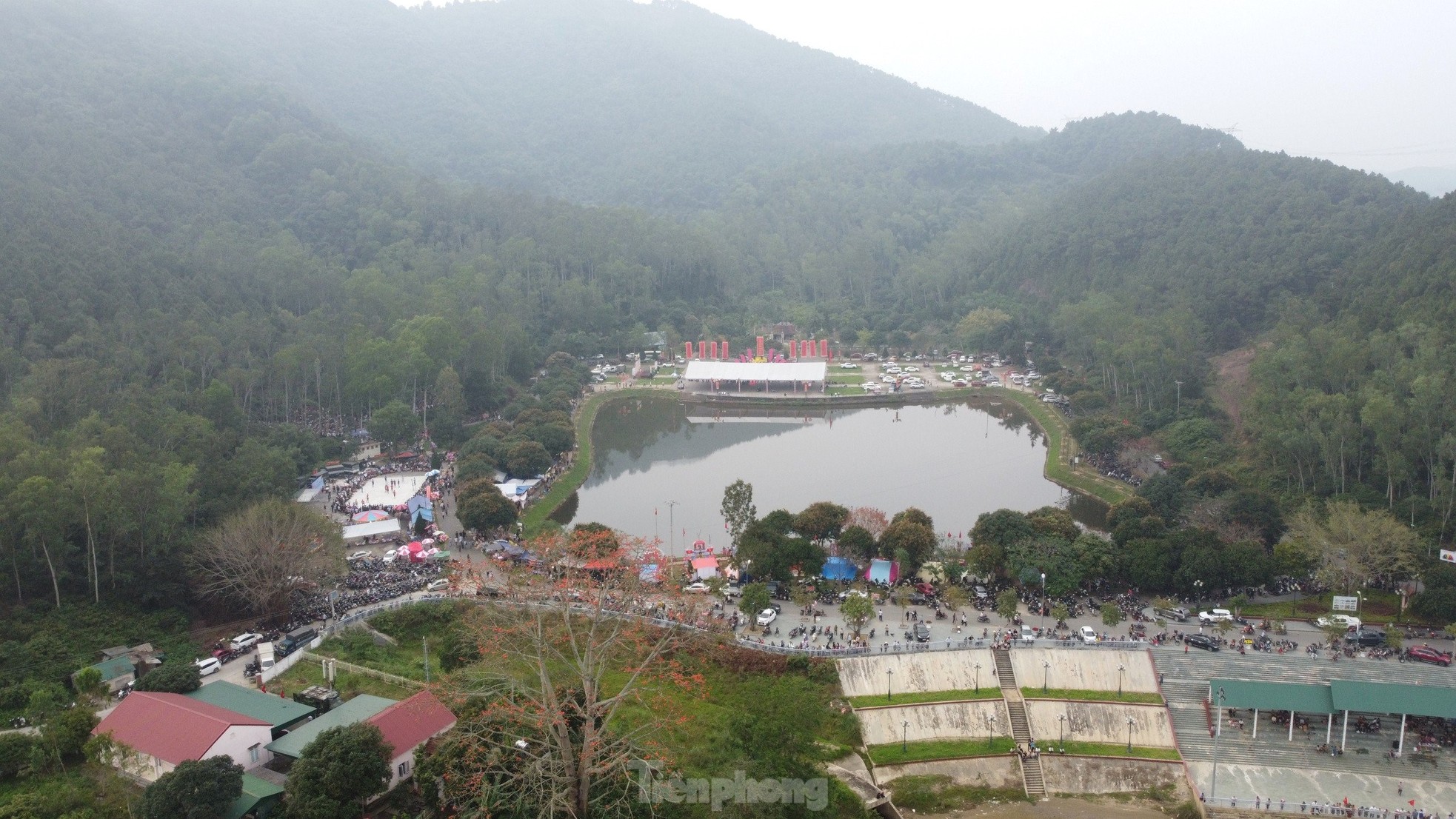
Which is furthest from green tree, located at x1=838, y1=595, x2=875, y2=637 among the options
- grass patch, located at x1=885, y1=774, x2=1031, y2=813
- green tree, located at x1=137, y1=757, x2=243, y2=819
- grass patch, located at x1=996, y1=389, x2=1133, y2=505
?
grass patch, located at x1=996, y1=389, x2=1133, y2=505

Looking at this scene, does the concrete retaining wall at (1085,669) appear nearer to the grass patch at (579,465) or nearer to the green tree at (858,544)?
the green tree at (858,544)

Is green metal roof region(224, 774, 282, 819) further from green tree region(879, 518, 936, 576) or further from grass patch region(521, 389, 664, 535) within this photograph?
green tree region(879, 518, 936, 576)

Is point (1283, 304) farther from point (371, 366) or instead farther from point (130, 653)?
point (130, 653)

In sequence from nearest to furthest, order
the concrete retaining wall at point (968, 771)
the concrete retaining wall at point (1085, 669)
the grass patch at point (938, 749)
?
the concrete retaining wall at point (968, 771)
the grass patch at point (938, 749)
the concrete retaining wall at point (1085, 669)

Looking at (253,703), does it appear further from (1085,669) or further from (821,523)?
(1085,669)

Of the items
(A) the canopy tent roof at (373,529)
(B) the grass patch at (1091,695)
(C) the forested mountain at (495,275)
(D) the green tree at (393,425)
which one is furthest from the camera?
(D) the green tree at (393,425)

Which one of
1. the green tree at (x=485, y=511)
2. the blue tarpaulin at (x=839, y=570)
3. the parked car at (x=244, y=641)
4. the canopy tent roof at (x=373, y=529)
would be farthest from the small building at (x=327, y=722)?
the blue tarpaulin at (x=839, y=570)

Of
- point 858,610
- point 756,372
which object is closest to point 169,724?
point 858,610
